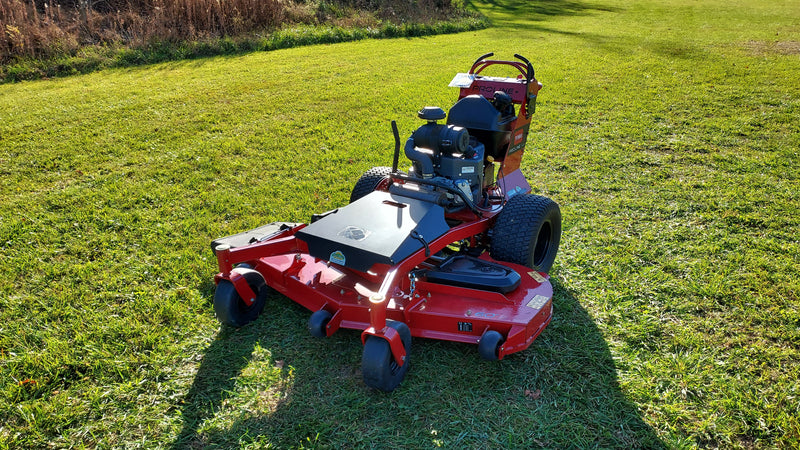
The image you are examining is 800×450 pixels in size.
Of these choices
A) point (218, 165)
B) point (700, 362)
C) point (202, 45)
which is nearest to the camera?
point (700, 362)

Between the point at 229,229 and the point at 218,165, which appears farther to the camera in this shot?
the point at 218,165

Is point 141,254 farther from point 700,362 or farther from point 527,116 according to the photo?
point 700,362

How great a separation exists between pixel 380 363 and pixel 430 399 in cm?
47

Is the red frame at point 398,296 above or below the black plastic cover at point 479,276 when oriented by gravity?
below

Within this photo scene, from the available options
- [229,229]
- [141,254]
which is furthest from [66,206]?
[229,229]

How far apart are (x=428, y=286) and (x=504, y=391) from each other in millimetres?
877

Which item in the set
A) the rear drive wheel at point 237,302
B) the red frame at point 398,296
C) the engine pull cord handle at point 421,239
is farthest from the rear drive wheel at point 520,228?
the rear drive wheel at point 237,302

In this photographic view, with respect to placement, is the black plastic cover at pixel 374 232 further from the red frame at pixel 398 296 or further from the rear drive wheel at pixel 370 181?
the rear drive wheel at pixel 370 181

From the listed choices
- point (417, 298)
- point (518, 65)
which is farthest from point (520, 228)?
point (518, 65)

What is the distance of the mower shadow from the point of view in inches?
119

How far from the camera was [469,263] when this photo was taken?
3918mm

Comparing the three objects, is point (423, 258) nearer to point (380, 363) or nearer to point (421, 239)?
point (421, 239)

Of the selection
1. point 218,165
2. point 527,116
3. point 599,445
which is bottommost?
point 599,445

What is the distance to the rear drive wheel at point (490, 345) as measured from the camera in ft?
10.8
